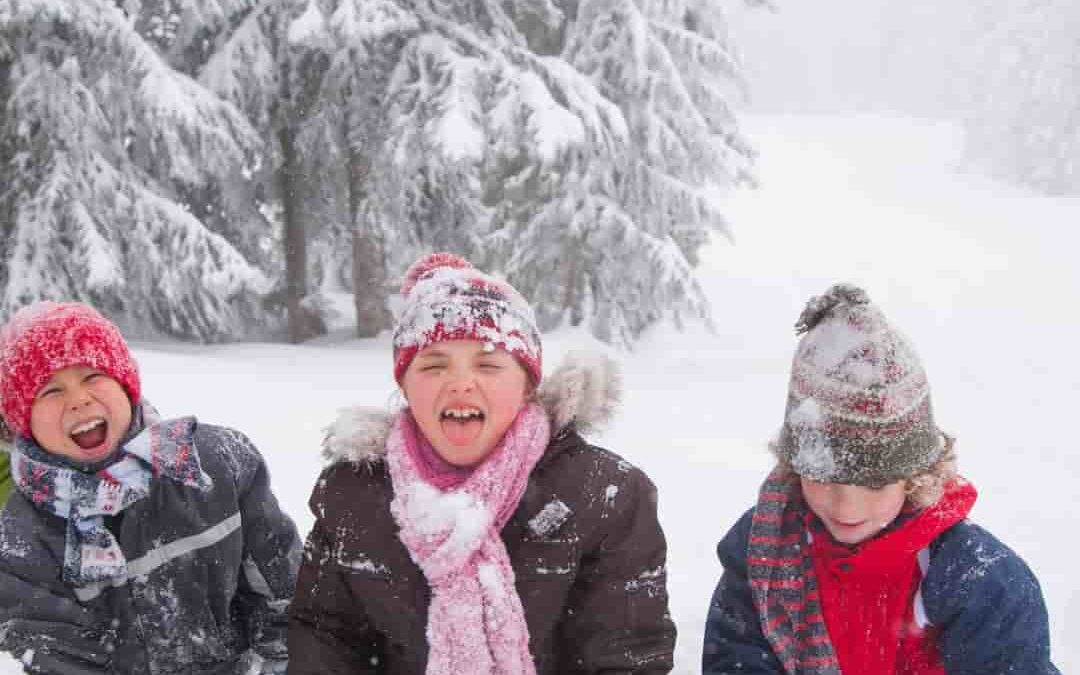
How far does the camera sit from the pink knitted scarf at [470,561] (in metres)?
2.14

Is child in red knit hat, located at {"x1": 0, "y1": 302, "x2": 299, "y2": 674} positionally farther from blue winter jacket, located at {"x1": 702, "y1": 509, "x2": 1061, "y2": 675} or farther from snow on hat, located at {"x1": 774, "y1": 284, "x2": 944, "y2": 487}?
blue winter jacket, located at {"x1": 702, "y1": 509, "x2": 1061, "y2": 675}

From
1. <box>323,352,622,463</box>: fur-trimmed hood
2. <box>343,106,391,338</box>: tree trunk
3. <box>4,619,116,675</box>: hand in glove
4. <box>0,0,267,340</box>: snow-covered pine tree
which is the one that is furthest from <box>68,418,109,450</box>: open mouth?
<box>343,106,391,338</box>: tree trunk

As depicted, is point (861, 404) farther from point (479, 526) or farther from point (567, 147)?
point (567, 147)

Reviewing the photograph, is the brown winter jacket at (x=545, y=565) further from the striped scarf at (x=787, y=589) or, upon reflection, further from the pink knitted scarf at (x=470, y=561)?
the striped scarf at (x=787, y=589)

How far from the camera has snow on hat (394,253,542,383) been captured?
228 centimetres

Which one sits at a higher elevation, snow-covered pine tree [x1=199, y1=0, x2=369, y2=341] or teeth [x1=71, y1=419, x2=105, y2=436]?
snow-covered pine tree [x1=199, y1=0, x2=369, y2=341]

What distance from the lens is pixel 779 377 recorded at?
1160cm

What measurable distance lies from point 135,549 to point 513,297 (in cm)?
134

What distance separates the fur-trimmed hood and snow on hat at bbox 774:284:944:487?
1.69 feet

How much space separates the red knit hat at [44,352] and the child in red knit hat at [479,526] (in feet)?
2.67

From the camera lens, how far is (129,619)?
2.61 m

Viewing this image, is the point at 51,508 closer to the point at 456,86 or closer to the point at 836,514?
the point at 836,514

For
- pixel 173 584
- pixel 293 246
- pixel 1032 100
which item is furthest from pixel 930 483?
pixel 1032 100

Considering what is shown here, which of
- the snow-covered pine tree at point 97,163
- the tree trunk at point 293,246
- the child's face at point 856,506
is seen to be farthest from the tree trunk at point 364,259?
the child's face at point 856,506
